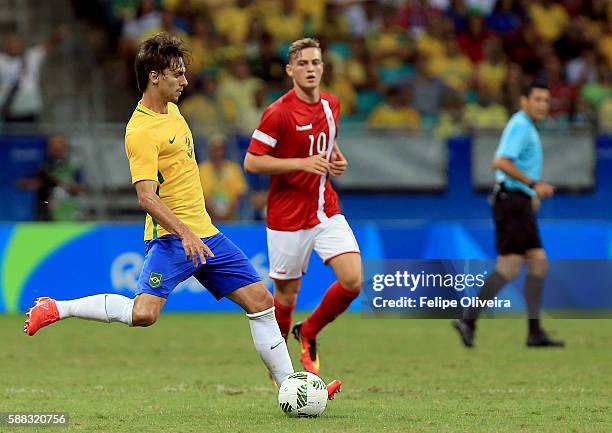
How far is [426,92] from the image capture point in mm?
19219

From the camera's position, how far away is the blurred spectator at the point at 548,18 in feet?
71.8

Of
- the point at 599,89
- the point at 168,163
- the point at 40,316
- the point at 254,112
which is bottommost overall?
the point at 40,316

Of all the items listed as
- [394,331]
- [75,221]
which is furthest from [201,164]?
[394,331]

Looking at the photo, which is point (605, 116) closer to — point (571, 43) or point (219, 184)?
point (571, 43)

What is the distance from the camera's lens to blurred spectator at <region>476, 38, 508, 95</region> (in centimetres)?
2012

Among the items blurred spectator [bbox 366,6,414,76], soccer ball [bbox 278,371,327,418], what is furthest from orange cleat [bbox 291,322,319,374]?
blurred spectator [bbox 366,6,414,76]

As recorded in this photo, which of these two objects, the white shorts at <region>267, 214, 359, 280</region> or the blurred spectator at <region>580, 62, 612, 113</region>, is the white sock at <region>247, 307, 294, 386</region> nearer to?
the white shorts at <region>267, 214, 359, 280</region>

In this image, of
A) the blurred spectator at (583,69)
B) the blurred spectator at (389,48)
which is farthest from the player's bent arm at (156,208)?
the blurred spectator at (583,69)

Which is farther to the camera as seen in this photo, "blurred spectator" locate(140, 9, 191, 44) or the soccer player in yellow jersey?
"blurred spectator" locate(140, 9, 191, 44)

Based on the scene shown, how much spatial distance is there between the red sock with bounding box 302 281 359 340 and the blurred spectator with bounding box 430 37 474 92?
10.3m

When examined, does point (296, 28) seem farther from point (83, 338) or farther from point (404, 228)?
point (83, 338)

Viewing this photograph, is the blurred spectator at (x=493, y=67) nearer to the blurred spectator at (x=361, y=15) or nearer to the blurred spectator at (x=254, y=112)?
the blurred spectator at (x=361, y=15)

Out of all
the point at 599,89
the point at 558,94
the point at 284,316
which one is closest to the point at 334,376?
the point at 284,316

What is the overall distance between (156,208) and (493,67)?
44.9 feet
